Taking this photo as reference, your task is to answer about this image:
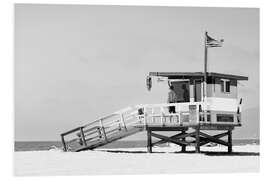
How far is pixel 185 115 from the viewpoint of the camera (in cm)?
2259

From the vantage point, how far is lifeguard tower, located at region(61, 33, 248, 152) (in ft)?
73.2

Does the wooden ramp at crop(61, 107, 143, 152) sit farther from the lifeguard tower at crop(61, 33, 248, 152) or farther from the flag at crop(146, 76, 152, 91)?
the flag at crop(146, 76, 152, 91)

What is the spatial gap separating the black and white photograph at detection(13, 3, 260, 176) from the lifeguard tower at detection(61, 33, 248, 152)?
0.03 m

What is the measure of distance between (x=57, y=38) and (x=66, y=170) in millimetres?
3747

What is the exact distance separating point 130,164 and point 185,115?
266 cm

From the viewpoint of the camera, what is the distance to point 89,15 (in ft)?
69.8

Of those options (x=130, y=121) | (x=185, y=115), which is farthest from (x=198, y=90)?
(x=130, y=121)

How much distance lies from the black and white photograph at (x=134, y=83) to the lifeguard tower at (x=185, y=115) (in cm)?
3

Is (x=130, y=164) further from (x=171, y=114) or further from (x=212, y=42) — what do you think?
(x=212, y=42)

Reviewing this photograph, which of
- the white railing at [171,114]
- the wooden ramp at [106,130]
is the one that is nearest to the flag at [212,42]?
the white railing at [171,114]

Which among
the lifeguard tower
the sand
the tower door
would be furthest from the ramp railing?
the sand
